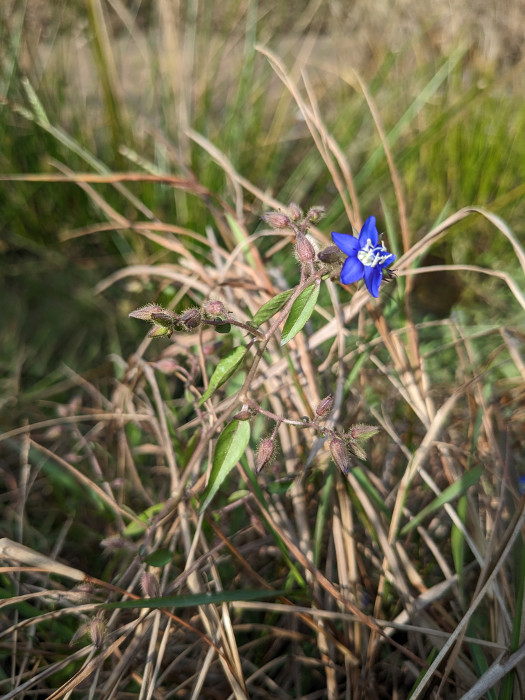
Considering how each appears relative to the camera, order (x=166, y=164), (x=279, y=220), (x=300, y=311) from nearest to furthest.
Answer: (x=300, y=311) → (x=279, y=220) → (x=166, y=164)

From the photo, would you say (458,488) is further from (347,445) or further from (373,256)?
(373,256)

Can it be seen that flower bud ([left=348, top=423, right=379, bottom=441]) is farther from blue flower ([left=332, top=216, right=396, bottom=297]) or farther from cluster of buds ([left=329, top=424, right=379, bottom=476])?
blue flower ([left=332, top=216, right=396, bottom=297])

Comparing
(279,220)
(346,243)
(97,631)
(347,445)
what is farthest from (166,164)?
(97,631)

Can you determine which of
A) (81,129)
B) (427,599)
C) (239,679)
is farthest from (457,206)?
(239,679)

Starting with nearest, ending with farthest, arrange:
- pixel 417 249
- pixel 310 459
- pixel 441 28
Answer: pixel 310 459 → pixel 417 249 → pixel 441 28

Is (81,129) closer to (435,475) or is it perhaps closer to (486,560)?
(435,475)

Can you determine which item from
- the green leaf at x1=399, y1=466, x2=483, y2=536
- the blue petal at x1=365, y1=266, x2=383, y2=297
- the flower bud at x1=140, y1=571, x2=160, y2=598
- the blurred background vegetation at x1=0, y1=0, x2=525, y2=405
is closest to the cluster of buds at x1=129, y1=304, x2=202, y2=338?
the blue petal at x1=365, y1=266, x2=383, y2=297

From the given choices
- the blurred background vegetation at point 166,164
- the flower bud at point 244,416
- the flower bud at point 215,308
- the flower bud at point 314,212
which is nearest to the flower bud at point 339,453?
the flower bud at point 244,416
